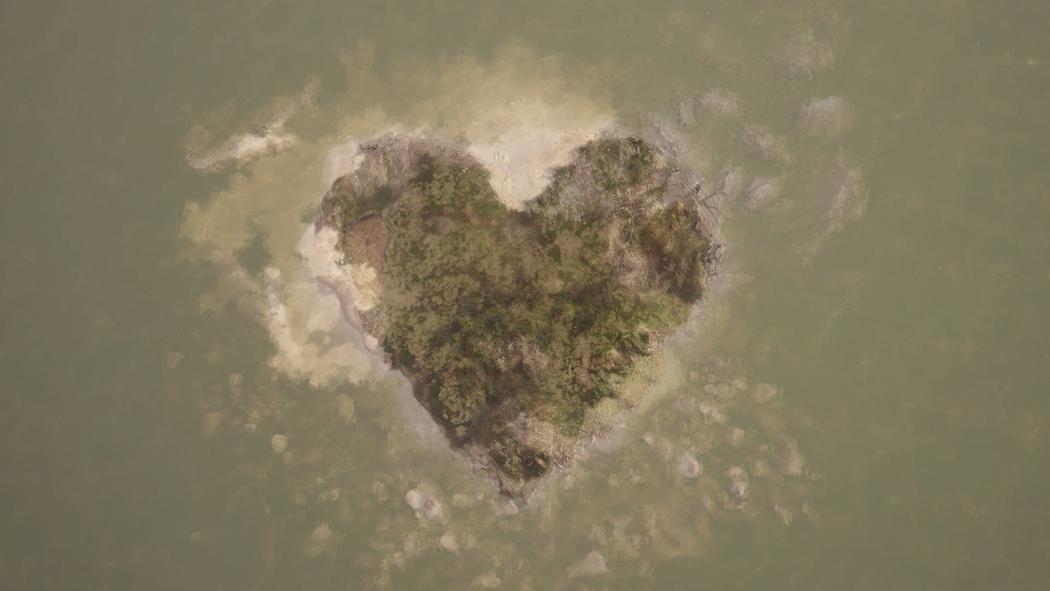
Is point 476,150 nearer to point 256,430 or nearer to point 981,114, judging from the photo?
point 256,430

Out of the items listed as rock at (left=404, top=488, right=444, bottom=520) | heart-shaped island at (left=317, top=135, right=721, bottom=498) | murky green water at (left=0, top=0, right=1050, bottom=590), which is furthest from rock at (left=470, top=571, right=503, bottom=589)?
heart-shaped island at (left=317, top=135, right=721, bottom=498)

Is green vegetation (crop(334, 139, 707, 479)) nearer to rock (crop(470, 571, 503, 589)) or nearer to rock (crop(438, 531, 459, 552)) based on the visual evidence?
rock (crop(438, 531, 459, 552))

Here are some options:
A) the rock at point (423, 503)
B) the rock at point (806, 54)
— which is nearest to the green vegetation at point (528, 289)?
the rock at point (423, 503)

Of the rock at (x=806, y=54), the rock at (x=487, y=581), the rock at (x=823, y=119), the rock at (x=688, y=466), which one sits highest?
the rock at (x=806, y=54)

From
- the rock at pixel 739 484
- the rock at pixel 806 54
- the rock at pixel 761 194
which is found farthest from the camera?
Answer: the rock at pixel 806 54

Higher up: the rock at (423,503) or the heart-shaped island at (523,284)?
the heart-shaped island at (523,284)

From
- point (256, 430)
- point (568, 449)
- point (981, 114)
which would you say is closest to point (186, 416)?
point (256, 430)

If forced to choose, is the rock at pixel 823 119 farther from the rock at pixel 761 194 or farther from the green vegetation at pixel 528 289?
the green vegetation at pixel 528 289
